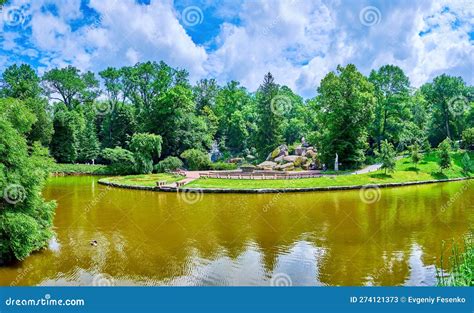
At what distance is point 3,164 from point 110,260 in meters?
5.24

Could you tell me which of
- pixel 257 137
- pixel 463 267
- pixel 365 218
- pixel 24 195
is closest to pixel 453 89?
pixel 257 137

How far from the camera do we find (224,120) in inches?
2852

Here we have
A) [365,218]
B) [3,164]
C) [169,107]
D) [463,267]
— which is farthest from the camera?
[169,107]

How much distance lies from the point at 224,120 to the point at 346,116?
3162 centimetres

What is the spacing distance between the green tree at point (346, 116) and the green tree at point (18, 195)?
114 ft

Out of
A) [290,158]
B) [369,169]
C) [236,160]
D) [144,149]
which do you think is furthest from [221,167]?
[369,169]

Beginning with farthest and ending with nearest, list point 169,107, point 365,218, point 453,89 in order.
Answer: point 453,89 → point 169,107 → point 365,218

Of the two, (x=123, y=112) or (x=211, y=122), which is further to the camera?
(x=211, y=122)

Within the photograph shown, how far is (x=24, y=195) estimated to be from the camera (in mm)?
14289

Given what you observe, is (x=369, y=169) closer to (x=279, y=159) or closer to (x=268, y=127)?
(x=279, y=159)

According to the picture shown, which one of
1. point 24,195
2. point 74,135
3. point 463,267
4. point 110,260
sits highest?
point 74,135

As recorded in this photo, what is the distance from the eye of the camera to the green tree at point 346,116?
44.0 meters

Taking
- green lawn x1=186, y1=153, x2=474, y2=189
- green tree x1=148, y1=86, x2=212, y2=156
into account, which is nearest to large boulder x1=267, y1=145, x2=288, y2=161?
green tree x1=148, y1=86, x2=212, y2=156
